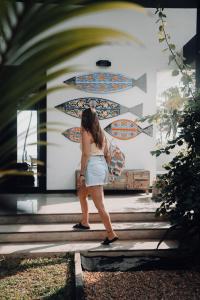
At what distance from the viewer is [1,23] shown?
82 centimetres

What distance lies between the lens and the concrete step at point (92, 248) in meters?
4.62

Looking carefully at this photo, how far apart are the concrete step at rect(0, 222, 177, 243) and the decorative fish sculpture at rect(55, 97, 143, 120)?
328 cm

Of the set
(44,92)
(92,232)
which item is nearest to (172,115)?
(92,232)

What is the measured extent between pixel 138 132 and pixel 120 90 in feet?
3.34

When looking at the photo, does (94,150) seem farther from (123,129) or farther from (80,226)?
(123,129)

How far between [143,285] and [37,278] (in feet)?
3.81

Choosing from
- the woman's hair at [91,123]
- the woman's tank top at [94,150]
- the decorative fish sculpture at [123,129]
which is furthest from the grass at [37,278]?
the decorative fish sculpture at [123,129]

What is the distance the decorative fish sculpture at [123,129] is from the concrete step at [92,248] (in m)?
3.51

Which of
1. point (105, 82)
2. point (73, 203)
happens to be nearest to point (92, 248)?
point (73, 203)

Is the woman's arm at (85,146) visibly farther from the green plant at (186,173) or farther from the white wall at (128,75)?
the white wall at (128,75)

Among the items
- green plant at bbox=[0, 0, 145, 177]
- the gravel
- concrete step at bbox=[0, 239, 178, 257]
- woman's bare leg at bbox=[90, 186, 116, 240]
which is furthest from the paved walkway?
green plant at bbox=[0, 0, 145, 177]

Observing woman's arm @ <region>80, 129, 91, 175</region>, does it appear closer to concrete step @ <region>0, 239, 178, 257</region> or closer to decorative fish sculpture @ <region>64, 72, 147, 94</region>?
concrete step @ <region>0, 239, 178, 257</region>

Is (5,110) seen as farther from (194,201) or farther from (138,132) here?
(138,132)

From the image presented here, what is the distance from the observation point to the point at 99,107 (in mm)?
8078
